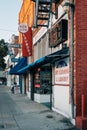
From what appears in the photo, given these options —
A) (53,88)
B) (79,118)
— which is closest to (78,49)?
(79,118)

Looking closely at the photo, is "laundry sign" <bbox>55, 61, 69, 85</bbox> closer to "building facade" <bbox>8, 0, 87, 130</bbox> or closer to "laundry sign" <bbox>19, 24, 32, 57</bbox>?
"building facade" <bbox>8, 0, 87, 130</bbox>

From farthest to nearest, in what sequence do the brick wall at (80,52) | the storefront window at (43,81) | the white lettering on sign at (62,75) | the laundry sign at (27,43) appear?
the laundry sign at (27,43) < the storefront window at (43,81) < the white lettering on sign at (62,75) < the brick wall at (80,52)

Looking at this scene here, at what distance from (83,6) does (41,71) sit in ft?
37.0

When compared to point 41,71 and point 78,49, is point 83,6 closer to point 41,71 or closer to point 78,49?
point 78,49

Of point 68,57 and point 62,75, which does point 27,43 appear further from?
point 68,57

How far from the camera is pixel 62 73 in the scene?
17.3 m

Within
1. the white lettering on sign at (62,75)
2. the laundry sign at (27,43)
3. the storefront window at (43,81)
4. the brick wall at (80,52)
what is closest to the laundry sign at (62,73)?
the white lettering on sign at (62,75)

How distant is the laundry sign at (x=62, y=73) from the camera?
54.0 feet

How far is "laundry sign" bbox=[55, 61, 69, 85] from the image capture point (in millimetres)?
16453

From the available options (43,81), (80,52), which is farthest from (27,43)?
(80,52)

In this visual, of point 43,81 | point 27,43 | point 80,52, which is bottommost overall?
point 43,81

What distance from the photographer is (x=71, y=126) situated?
14.2 metres

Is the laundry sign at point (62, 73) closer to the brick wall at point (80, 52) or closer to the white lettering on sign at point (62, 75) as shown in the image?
the white lettering on sign at point (62, 75)

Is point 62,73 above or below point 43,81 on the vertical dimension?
above
